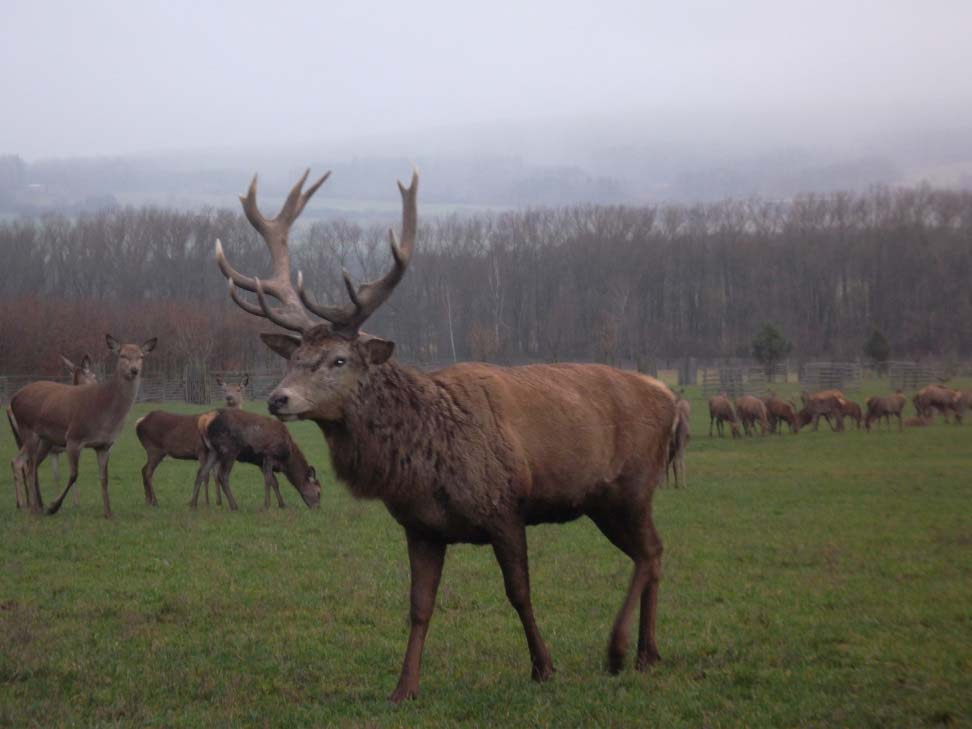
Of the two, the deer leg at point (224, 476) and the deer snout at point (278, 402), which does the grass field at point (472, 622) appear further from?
the deer snout at point (278, 402)

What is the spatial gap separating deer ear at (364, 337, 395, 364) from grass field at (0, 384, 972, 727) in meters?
1.89

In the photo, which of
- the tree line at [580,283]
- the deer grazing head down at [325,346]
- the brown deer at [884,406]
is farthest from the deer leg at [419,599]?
the tree line at [580,283]

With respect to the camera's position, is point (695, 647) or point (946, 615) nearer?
point (695, 647)

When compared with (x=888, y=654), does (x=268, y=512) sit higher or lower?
lower

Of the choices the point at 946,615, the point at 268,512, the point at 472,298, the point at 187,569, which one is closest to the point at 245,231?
the point at 472,298

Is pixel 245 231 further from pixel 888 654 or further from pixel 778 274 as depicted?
pixel 888 654

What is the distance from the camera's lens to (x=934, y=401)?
37969 mm

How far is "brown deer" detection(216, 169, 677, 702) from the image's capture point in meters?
6.51

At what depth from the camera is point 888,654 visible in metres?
7.03

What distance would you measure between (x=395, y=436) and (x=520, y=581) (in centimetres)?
109

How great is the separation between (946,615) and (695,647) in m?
2.15

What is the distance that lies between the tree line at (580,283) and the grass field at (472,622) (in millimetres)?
44428

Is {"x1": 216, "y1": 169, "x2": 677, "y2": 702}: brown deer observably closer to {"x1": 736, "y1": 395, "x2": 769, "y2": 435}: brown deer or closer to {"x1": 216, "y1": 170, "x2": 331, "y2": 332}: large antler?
{"x1": 216, "y1": 170, "x2": 331, "y2": 332}: large antler

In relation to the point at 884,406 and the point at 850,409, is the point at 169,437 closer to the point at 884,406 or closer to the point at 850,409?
the point at 850,409
